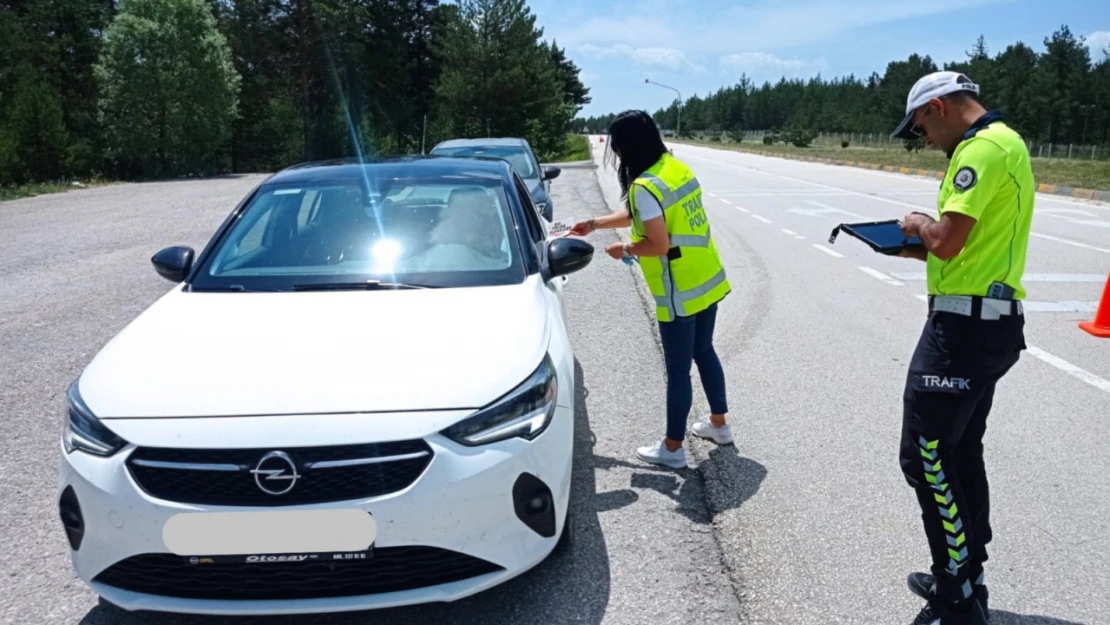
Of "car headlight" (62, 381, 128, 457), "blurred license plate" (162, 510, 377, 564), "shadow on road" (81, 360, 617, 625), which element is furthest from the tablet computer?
"car headlight" (62, 381, 128, 457)

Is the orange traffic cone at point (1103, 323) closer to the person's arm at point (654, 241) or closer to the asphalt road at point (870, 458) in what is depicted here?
the asphalt road at point (870, 458)

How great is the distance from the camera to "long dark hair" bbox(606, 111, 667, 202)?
401cm

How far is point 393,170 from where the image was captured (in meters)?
4.68

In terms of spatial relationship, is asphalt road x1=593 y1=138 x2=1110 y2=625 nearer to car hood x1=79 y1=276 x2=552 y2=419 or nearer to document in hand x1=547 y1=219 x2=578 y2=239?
car hood x1=79 y1=276 x2=552 y2=419

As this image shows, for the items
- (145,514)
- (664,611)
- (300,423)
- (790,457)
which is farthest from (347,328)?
(790,457)

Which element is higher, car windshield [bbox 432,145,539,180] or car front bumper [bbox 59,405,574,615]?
car windshield [bbox 432,145,539,180]

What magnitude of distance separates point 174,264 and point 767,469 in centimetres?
313

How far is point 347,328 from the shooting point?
323 cm

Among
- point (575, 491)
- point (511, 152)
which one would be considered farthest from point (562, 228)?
point (511, 152)

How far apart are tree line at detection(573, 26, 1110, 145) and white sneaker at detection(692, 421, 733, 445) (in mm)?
36021

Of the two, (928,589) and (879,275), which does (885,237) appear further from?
(879,275)

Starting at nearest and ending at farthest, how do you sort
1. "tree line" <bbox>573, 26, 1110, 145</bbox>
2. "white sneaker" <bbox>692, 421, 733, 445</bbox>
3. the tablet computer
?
the tablet computer
"white sneaker" <bbox>692, 421, 733, 445</bbox>
"tree line" <bbox>573, 26, 1110, 145</bbox>

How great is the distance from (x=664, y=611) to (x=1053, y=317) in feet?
20.4

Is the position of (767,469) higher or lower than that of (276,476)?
lower
